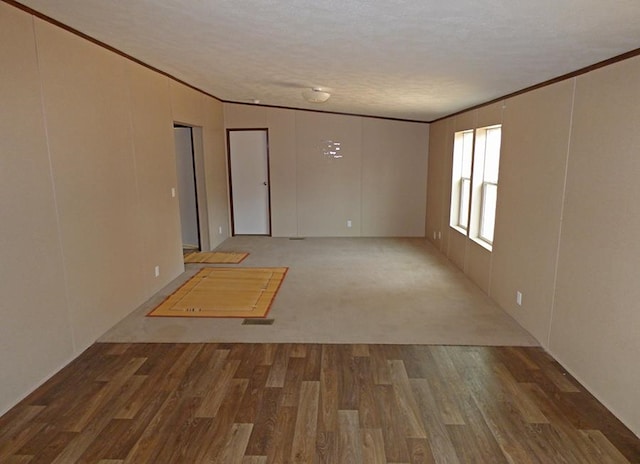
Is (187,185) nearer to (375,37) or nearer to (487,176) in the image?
(487,176)

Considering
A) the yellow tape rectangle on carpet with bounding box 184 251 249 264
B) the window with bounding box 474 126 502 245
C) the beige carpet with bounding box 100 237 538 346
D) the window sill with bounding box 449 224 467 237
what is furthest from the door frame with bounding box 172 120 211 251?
the window with bounding box 474 126 502 245

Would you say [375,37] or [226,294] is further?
[226,294]

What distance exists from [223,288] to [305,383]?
2.25 metres

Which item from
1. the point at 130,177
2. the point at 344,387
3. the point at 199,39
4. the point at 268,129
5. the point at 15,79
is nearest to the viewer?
the point at 15,79

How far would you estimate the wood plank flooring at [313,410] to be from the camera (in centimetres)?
217

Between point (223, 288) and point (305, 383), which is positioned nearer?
point (305, 383)

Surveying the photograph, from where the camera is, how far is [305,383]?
9.22ft

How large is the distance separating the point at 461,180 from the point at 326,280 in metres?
2.58

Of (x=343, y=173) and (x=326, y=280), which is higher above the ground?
(x=343, y=173)

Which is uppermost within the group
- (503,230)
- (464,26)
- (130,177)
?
(464,26)

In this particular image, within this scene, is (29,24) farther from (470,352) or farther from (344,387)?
(470,352)

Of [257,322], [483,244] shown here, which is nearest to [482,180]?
[483,244]

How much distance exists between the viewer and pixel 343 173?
25.0 feet

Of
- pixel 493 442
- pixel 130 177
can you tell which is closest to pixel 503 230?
→ pixel 493 442
